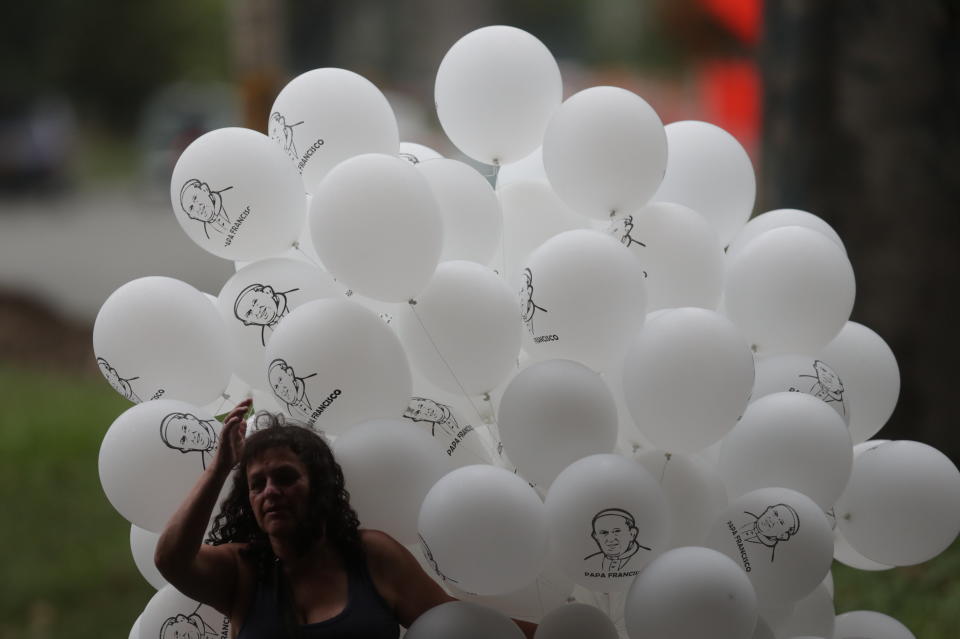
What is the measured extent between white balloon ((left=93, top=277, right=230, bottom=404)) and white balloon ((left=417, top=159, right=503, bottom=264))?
57 cm

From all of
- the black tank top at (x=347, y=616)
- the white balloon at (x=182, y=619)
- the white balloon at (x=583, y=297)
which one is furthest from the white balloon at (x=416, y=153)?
the white balloon at (x=182, y=619)

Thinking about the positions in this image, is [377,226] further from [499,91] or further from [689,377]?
[689,377]

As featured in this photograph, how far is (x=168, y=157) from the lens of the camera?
54.7ft

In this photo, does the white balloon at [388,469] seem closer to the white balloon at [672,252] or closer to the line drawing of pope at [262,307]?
the line drawing of pope at [262,307]

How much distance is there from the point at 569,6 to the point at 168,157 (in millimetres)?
7599

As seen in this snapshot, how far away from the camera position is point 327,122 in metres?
3.11

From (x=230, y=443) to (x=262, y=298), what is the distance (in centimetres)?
43

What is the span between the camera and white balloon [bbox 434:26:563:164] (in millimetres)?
3197

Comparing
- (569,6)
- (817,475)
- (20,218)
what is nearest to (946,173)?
(817,475)

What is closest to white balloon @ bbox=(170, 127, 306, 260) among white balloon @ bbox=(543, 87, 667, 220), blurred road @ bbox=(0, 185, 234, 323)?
white balloon @ bbox=(543, 87, 667, 220)

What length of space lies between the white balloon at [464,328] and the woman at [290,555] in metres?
0.34

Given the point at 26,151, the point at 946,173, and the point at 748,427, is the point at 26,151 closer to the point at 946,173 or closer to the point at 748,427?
the point at 946,173

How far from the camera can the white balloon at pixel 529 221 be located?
3227 millimetres

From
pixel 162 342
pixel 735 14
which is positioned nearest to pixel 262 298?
pixel 162 342
